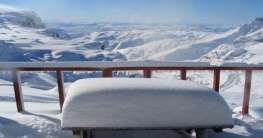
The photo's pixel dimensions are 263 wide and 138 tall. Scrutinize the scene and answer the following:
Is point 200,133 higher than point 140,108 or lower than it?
lower

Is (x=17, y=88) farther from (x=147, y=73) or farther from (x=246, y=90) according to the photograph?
(x=246, y=90)

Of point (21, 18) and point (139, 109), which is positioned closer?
point (139, 109)

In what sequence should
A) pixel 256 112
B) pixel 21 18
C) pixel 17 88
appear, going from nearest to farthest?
pixel 17 88 → pixel 256 112 → pixel 21 18

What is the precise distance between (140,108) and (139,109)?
0.6 inches

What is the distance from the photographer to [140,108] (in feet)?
14.9

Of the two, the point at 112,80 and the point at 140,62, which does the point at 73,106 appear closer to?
the point at 112,80

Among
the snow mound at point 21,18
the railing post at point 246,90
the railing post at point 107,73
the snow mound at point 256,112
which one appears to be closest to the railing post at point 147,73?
the railing post at point 107,73

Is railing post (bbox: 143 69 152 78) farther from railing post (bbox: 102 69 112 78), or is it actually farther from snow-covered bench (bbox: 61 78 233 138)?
snow-covered bench (bbox: 61 78 233 138)

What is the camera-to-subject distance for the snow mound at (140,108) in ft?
14.8

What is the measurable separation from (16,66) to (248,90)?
10.8 feet

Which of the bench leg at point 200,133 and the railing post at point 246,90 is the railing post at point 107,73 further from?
the railing post at point 246,90

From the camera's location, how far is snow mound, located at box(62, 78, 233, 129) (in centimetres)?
450

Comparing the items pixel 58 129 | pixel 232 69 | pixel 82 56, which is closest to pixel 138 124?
pixel 58 129

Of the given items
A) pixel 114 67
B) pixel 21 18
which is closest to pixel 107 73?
pixel 114 67
